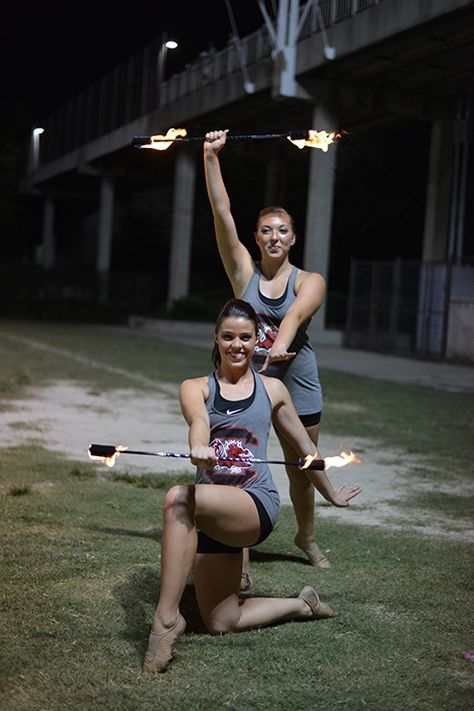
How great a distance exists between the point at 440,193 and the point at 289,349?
1036 inches

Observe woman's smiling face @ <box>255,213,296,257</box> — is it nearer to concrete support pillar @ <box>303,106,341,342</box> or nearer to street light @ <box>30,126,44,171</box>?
concrete support pillar @ <box>303,106,341,342</box>

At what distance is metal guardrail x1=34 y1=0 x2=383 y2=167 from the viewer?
2667 centimetres

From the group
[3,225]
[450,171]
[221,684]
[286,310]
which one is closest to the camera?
[221,684]

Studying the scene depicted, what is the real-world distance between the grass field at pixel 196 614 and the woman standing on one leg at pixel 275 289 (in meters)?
0.52

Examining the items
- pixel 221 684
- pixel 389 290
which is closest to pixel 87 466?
pixel 221 684

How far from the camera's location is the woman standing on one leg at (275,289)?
488 cm

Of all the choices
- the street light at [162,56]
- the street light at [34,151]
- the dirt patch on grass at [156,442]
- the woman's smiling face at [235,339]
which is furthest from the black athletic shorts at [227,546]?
the street light at [34,151]

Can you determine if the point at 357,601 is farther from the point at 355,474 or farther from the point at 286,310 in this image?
the point at 355,474

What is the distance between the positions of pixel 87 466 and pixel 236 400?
3961 mm

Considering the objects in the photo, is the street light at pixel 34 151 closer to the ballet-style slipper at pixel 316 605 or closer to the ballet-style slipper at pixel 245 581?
the ballet-style slipper at pixel 245 581

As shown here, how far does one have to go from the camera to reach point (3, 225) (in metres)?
55.9

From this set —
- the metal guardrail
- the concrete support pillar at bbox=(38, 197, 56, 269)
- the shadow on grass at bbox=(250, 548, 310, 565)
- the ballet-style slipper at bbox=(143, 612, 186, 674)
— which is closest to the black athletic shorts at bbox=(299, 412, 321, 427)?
the shadow on grass at bbox=(250, 548, 310, 565)

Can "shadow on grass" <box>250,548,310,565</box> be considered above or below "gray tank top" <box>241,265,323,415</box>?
below

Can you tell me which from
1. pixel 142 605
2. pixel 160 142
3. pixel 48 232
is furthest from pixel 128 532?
pixel 48 232
